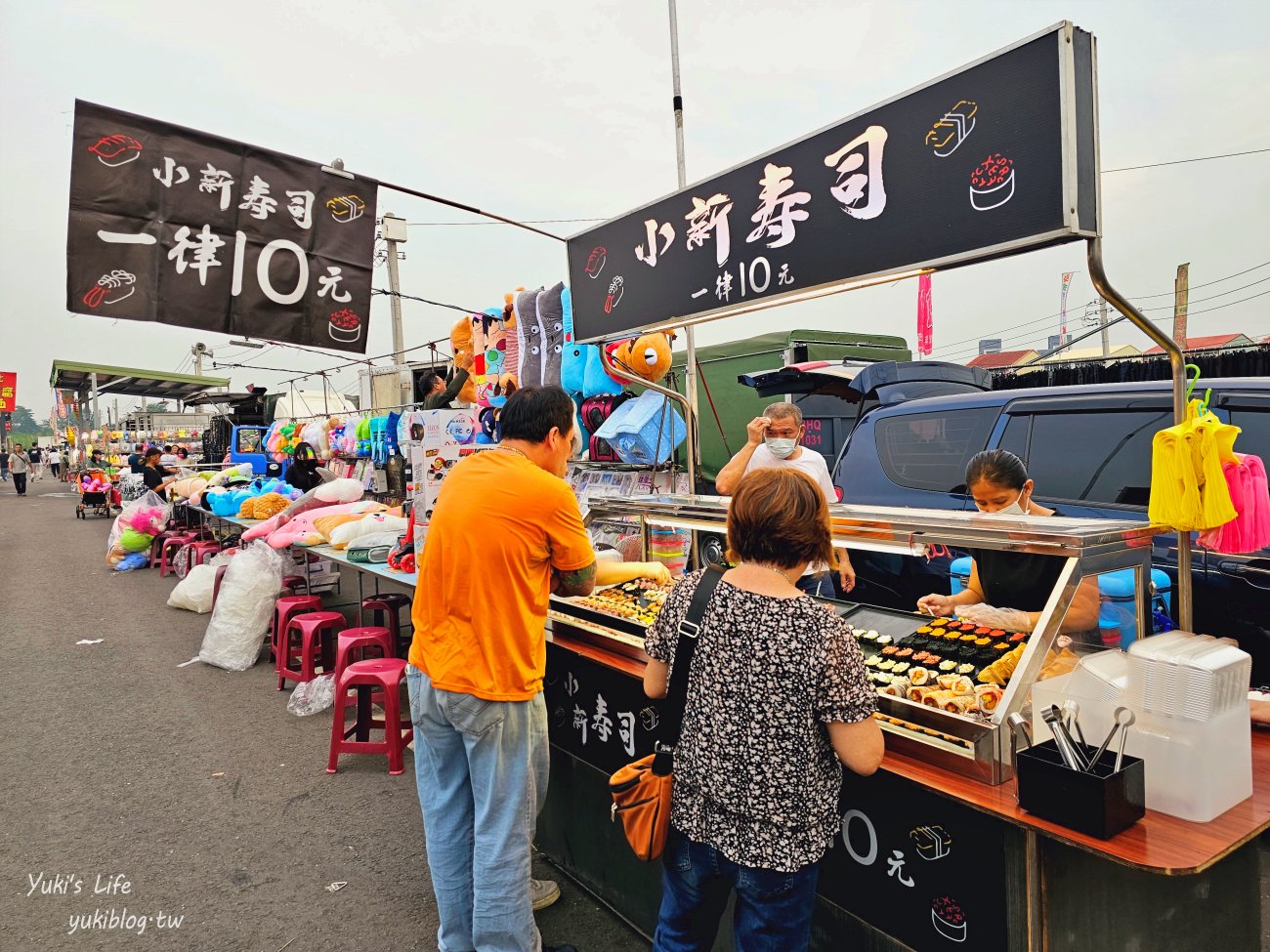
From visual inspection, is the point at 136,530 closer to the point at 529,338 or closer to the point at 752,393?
the point at 529,338

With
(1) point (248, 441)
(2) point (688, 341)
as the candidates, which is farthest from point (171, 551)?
(2) point (688, 341)

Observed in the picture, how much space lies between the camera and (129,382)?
2288 cm

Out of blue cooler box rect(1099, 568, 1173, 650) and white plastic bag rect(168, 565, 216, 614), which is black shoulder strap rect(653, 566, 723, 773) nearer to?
blue cooler box rect(1099, 568, 1173, 650)

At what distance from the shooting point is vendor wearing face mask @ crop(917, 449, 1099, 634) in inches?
94.8

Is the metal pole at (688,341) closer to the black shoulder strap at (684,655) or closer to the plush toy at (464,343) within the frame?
the black shoulder strap at (684,655)

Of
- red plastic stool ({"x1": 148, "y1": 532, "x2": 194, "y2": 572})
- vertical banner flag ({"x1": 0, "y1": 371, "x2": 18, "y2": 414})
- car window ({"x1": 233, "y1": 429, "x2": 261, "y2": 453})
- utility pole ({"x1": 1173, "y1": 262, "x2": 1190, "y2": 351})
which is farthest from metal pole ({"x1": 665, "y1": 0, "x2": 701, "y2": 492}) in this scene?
vertical banner flag ({"x1": 0, "y1": 371, "x2": 18, "y2": 414})

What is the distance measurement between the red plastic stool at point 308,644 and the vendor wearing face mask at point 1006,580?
14.7ft

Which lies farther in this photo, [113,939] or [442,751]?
[113,939]

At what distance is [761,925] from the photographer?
66.8 inches

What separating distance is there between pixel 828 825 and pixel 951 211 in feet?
5.53

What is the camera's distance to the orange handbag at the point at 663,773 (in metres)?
1.78

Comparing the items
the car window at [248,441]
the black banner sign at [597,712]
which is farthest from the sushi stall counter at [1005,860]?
the car window at [248,441]

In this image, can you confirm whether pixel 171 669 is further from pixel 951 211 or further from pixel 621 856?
pixel 951 211

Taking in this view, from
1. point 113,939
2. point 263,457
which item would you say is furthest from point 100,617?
point 113,939
